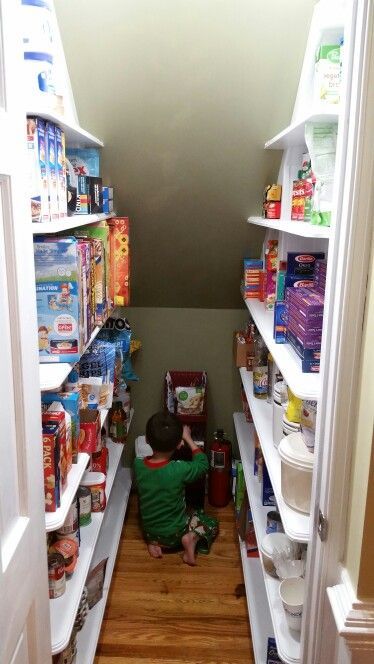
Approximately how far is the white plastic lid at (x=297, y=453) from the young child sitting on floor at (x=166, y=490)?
1.24 m

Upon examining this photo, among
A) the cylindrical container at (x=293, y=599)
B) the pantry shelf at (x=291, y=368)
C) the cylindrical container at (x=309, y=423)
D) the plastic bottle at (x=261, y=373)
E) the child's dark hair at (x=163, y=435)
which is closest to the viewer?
the pantry shelf at (x=291, y=368)

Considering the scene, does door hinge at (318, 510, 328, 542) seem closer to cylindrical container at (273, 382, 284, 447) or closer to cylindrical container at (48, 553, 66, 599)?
cylindrical container at (273, 382, 284, 447)

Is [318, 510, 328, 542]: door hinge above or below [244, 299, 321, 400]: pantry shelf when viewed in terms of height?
below

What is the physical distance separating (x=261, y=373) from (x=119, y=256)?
84 cm

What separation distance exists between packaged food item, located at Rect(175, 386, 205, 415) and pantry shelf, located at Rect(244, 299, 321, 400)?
3.55 ft

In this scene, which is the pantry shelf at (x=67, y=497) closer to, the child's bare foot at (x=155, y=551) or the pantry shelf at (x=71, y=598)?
the pantry shelf at (x=71, y=598)

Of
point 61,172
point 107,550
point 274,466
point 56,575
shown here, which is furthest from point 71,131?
point 107,550

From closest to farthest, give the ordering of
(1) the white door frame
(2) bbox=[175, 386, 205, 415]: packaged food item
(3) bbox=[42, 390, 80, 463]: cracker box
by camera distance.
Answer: (1) the white door frame < (3) bbox=[42, 390, 80, 463]: cracker box < (2) bbox=[175, 386, 205, 415]: packaged food item

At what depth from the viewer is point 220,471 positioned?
3.25m

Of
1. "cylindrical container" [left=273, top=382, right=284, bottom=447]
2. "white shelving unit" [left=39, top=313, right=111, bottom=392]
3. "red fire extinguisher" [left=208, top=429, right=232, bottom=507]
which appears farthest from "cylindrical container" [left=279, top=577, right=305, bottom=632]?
"red fire extinguisher" [left=208, top=429, right=232, bottom=507]

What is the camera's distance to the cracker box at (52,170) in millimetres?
1581

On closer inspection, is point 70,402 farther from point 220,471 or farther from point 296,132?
point 220,471

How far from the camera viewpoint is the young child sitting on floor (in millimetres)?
2752

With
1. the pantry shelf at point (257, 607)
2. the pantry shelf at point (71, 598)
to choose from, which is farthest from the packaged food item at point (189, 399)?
the pantry shelf at point (71, 598)
